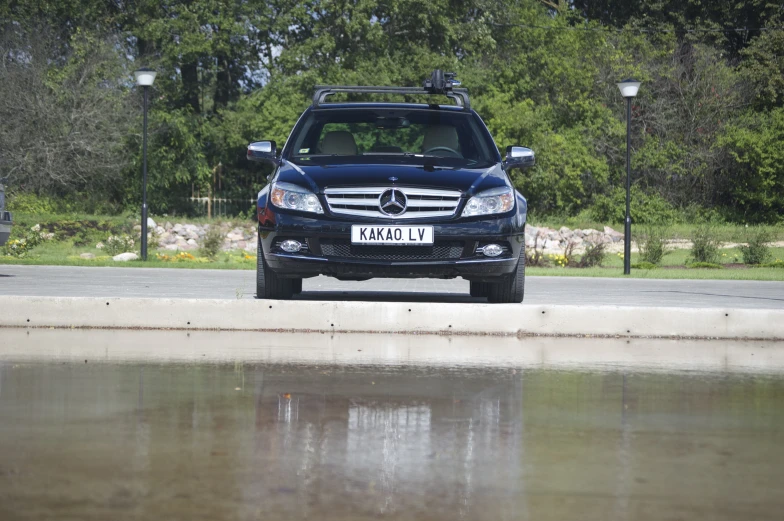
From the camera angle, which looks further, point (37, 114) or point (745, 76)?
point (745, 76)

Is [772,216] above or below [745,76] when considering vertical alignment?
below

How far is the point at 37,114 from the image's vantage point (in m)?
43.2

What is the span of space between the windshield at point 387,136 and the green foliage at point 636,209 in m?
33.9

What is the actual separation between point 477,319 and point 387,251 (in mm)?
924

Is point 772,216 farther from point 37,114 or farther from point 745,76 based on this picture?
point 37,114

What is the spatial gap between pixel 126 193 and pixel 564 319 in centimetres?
3957

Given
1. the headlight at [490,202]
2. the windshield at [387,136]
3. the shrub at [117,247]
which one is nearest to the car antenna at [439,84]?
the windshield at [387,136]

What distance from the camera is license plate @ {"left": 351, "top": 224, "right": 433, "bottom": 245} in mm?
9727

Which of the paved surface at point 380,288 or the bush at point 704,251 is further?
the bush at point 704,251

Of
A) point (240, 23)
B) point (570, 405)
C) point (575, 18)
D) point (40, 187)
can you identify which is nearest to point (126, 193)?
point (40, 187)

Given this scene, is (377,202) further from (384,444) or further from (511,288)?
(384,444)

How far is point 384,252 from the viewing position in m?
9.83

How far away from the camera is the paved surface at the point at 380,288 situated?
12.5 m

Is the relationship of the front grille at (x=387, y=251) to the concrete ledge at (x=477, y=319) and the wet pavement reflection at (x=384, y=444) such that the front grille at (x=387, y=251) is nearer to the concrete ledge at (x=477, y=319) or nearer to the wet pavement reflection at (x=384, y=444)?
the concrete ledge at (x=477, y=319)
